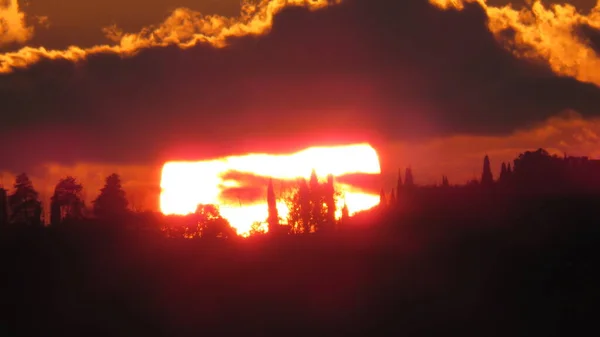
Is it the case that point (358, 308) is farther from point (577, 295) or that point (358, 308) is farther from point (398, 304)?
point (577, 295)

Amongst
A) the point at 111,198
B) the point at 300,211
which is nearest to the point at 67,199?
the point at 111,198

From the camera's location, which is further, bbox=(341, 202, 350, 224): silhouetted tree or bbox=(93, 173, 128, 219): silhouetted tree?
bbox=(341, 202, 350, 224): silhouetted tree

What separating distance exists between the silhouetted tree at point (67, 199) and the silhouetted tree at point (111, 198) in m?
2.25

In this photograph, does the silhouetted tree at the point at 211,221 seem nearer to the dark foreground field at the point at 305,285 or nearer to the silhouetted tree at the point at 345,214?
the silhouetted tree at the point at 345,214

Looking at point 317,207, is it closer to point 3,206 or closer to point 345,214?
point 345,214

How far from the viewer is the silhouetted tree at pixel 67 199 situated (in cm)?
12781

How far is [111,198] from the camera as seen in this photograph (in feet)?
434

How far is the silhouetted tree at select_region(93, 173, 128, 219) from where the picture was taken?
13088 centimetres

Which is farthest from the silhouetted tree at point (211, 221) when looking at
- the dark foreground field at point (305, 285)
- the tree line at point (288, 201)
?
the dark foreground field at point (305, 285)

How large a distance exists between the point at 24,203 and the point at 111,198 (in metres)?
12.6

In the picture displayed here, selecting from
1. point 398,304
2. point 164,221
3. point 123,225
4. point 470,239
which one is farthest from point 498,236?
point 164,221

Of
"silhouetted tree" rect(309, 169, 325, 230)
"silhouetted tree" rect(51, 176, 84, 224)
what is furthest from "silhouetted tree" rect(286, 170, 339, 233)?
"silhouetted tree" rect(51, 176, 84, 224)

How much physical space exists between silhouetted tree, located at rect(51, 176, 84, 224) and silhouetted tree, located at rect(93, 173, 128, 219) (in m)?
2.25

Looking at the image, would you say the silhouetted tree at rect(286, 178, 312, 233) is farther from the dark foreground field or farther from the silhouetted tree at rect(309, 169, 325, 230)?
the dark foreground field
